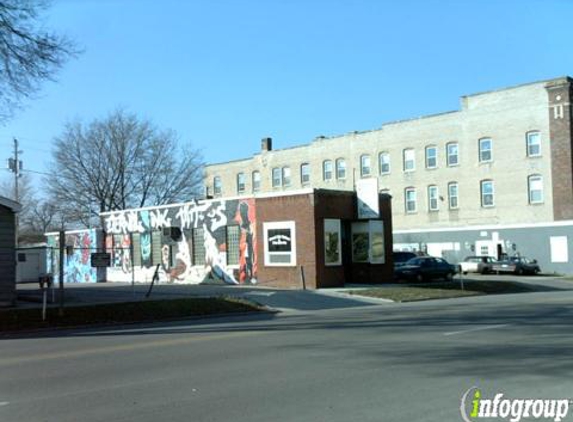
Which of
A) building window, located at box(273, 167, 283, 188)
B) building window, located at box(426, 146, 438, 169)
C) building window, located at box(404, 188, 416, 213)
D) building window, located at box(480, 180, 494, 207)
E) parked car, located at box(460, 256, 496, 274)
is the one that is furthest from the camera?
building window, located at box(273, 167, 283, 188)

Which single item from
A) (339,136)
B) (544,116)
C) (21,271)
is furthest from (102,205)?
(544,116)

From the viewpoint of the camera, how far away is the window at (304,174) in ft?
218

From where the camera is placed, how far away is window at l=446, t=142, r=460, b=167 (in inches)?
2188

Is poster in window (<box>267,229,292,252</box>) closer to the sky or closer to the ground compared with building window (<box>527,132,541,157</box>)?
closer to the ground

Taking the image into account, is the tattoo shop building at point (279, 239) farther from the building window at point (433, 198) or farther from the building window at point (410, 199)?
the building window at point (410, 199)

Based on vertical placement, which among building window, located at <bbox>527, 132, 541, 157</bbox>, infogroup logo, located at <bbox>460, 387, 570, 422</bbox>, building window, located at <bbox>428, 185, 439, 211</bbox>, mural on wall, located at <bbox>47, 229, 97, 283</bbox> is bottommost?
infogroup logo, located at <bbox>460, 387, 570, 422</bbox>

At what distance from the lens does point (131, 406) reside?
7.82 m

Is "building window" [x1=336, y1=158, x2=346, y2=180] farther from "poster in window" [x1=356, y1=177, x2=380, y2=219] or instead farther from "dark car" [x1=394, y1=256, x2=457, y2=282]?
"poster in window" [x1=356, y1=177, x2=380, y2=219]

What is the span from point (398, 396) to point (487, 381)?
1426 millimetres

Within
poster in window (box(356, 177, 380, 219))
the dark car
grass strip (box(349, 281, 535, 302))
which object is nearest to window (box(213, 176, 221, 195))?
the dark car

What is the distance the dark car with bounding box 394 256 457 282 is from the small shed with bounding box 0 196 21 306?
20778 millimetres

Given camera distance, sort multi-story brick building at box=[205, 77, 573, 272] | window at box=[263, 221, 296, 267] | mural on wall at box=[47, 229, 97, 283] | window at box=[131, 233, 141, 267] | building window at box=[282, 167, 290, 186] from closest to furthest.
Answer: window at box=[263, 221, 296, 267]
window at box=[131, 233, 141, 267]
mural on wall at box=[47, 229, 97, 283]
multi-story brick building at box=[205, 77, 573, 272]
building window at box=[282, 167, 290, 186]

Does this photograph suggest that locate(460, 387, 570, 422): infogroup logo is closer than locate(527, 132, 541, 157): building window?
Yes

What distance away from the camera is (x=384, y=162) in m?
60.4
